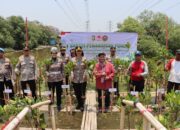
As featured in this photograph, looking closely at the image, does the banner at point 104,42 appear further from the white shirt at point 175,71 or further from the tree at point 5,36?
the tree at point 5,36

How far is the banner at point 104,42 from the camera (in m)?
13.5

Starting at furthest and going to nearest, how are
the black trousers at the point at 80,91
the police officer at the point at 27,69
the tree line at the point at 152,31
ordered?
the tree line at the point at 152,31, the black trousers at the point at 80,91, the police officer at the point at 27,69

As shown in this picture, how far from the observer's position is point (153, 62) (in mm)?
10984

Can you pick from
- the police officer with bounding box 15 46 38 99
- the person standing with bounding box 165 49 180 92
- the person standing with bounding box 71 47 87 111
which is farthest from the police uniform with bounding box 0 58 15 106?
the person standing with bounding box 165 49 180 92

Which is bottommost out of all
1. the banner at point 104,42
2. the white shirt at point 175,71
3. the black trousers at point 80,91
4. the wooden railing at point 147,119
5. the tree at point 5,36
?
the black trousers at point 80,91

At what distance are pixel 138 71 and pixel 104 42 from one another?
5839 millimetres

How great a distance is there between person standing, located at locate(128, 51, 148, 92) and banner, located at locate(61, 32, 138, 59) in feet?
17.9

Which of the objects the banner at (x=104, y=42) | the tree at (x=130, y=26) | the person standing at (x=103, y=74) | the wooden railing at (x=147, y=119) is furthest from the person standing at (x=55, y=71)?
the tree at (x=130, y=26)

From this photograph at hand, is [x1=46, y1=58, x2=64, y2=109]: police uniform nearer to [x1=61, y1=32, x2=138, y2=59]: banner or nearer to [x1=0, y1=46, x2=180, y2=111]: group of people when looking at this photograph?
[x1=0, y1=46, x2=180, y2=111]: group of people

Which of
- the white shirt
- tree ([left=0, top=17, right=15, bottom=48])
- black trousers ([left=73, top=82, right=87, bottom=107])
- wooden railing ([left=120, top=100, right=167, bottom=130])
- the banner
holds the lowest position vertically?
black trousers ([left=73, top=82, right=87, bottom=107])

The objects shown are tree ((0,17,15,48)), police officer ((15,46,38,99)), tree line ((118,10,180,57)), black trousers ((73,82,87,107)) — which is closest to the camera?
police officer ((15,46,38,99))

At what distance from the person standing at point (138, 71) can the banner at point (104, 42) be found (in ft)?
17.9

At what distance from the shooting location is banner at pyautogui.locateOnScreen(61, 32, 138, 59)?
44.3ft

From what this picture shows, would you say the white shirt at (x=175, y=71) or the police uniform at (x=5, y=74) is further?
the police uniform at (x=5, y=74)
